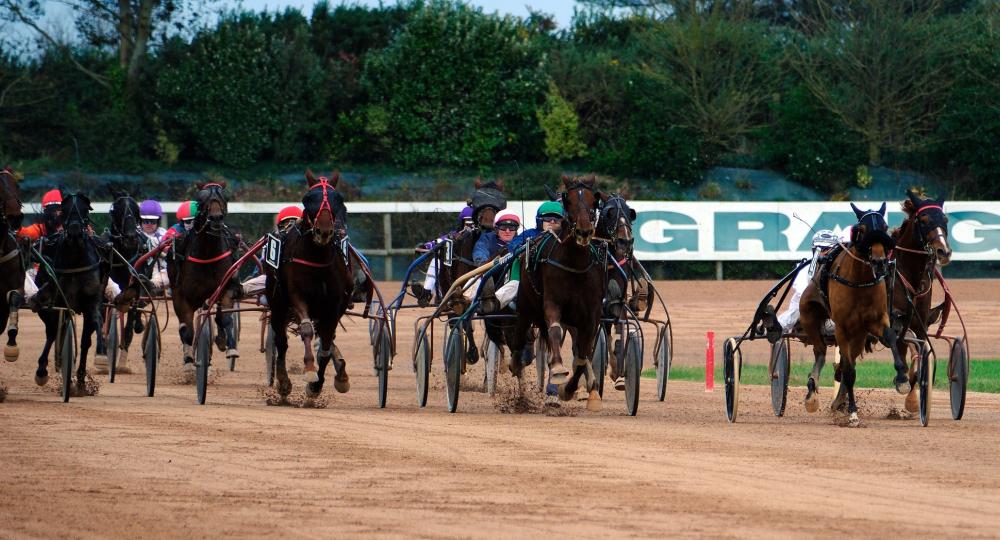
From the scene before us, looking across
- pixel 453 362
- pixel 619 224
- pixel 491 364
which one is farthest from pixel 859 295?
pixel 491 364

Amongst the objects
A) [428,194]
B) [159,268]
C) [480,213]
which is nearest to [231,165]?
[428,194]

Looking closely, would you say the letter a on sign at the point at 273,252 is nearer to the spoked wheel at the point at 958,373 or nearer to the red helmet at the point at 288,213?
the red helmet at the point at 288,213

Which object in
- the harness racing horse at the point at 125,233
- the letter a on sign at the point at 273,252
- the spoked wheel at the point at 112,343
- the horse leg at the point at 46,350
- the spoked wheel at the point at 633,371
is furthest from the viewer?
the spoked wheel at the point at 112,343

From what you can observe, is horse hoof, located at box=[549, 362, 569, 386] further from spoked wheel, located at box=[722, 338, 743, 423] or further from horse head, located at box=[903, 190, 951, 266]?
horse head, located at box=[903, 190, 951, 266]

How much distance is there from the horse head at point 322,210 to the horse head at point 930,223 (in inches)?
168

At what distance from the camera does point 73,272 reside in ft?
47.0

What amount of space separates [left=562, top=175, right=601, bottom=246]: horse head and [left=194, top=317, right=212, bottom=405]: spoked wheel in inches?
134

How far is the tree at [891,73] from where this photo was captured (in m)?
32.5

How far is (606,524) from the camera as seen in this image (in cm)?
705

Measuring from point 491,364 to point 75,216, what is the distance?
381cm

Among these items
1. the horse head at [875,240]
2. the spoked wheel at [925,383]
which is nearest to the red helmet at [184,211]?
the horse head at [875,240]

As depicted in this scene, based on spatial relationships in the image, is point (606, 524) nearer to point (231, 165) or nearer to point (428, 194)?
point (428, 194)

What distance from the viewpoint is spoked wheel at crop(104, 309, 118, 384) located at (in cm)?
1627

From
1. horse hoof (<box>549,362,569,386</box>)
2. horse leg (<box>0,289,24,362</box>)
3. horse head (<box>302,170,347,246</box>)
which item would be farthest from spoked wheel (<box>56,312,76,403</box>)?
horse hoof (<box>549,362,569,386</box>)
